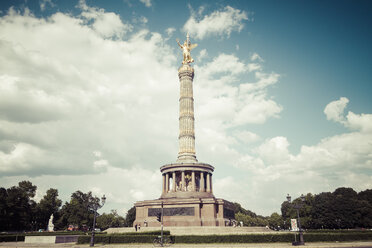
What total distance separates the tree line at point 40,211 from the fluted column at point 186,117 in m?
20.5

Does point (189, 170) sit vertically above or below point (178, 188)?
above

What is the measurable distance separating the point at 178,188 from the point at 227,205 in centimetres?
819

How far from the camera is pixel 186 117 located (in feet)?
153

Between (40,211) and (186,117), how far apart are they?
41702mm

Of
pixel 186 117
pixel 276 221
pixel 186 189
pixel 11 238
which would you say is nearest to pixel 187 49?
pixel 186 117

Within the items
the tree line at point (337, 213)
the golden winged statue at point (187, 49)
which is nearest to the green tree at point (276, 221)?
the tree line at point (337, 213)

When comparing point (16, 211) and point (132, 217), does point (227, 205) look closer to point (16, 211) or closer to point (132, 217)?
point (16, 211)

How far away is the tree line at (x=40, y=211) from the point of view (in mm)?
50781

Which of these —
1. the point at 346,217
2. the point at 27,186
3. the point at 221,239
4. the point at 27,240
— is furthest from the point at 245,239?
the point at 27,186

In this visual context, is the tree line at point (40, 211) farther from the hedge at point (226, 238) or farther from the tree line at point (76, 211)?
the hedge at point (226, 238)

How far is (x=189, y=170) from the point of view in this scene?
4150 centimetres

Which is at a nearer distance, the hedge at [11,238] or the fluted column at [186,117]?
the hedge at [11,238]

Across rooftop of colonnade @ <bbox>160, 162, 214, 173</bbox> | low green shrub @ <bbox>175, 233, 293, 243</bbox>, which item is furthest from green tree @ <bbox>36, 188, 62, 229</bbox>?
low green shrub @ <bbox>175, 233, 293, 243</bbox>

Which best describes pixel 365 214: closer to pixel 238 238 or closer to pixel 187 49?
pixel 238 238
